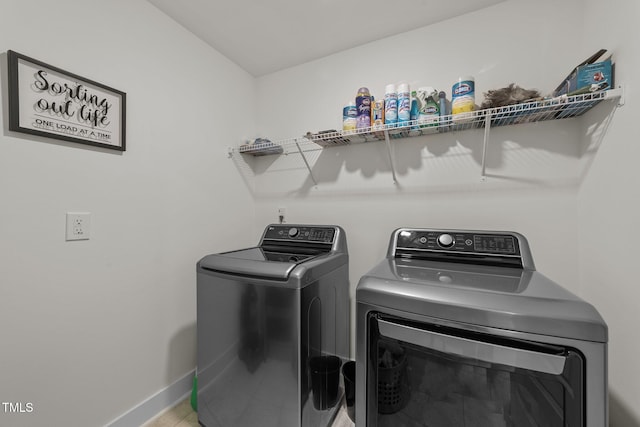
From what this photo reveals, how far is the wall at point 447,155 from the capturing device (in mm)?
1363

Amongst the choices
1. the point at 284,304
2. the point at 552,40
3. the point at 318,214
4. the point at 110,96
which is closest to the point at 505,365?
the point at 284,304

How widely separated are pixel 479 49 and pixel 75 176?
7.21 feet

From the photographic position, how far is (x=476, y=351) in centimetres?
75

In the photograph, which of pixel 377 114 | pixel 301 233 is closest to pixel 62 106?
pixel 301 233

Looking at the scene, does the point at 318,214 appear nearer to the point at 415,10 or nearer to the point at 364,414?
the point at 364,414

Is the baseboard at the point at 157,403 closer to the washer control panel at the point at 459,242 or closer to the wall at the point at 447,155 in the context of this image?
the wall at the point at 447,155

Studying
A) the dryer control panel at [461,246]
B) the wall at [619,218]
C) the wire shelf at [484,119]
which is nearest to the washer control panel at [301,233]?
the dryer control panel at [461,246]

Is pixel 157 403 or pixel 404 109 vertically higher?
pixel 404 109

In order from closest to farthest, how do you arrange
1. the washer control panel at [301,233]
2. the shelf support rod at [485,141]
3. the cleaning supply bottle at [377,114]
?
the shelf support rod at [485,141], the cleaning supply bottle at [377,114], the washer control panel at [301,233]

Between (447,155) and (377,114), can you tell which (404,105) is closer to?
(377,114)

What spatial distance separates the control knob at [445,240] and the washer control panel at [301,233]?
0.60 metres

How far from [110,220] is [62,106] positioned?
21.0 inches

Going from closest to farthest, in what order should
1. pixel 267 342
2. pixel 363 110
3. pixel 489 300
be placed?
1. pixel 489 300
2. pixel 267 342
3. pixel 363 110

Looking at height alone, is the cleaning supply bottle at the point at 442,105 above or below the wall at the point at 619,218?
above
